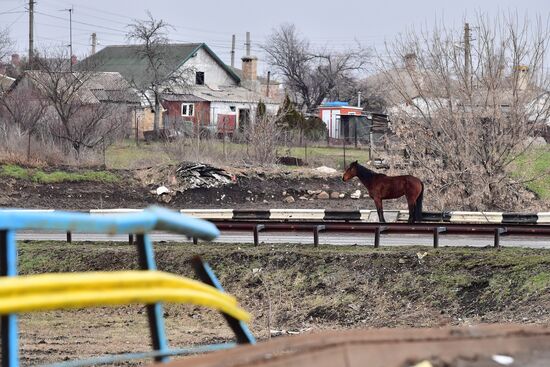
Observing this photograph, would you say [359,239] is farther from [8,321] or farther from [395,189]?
[8,321]

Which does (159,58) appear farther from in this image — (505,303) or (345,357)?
(345,357)

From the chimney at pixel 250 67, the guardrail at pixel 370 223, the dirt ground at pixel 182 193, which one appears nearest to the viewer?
the guardrail at pixel 370 223

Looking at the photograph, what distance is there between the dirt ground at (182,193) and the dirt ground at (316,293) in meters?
12.1

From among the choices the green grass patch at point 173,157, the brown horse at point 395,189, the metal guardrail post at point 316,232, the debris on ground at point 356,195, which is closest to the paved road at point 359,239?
the metal guardrail post at point 316,232

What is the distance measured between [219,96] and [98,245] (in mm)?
63891

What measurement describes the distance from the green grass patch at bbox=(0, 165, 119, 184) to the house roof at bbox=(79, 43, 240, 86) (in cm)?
4393

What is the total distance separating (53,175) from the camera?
35.7 m

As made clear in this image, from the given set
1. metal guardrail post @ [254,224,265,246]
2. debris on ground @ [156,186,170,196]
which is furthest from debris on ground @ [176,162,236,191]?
metal guardrail post @ [254,224,265,246]

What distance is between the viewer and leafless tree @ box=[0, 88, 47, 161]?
4397cm

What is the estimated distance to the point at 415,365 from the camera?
3461 mm

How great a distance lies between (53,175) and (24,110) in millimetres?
11338

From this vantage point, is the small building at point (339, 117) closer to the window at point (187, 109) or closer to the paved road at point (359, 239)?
the window at point (187, 109)

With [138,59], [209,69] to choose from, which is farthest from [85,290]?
[209,69]

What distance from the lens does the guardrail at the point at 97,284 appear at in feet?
7.88
